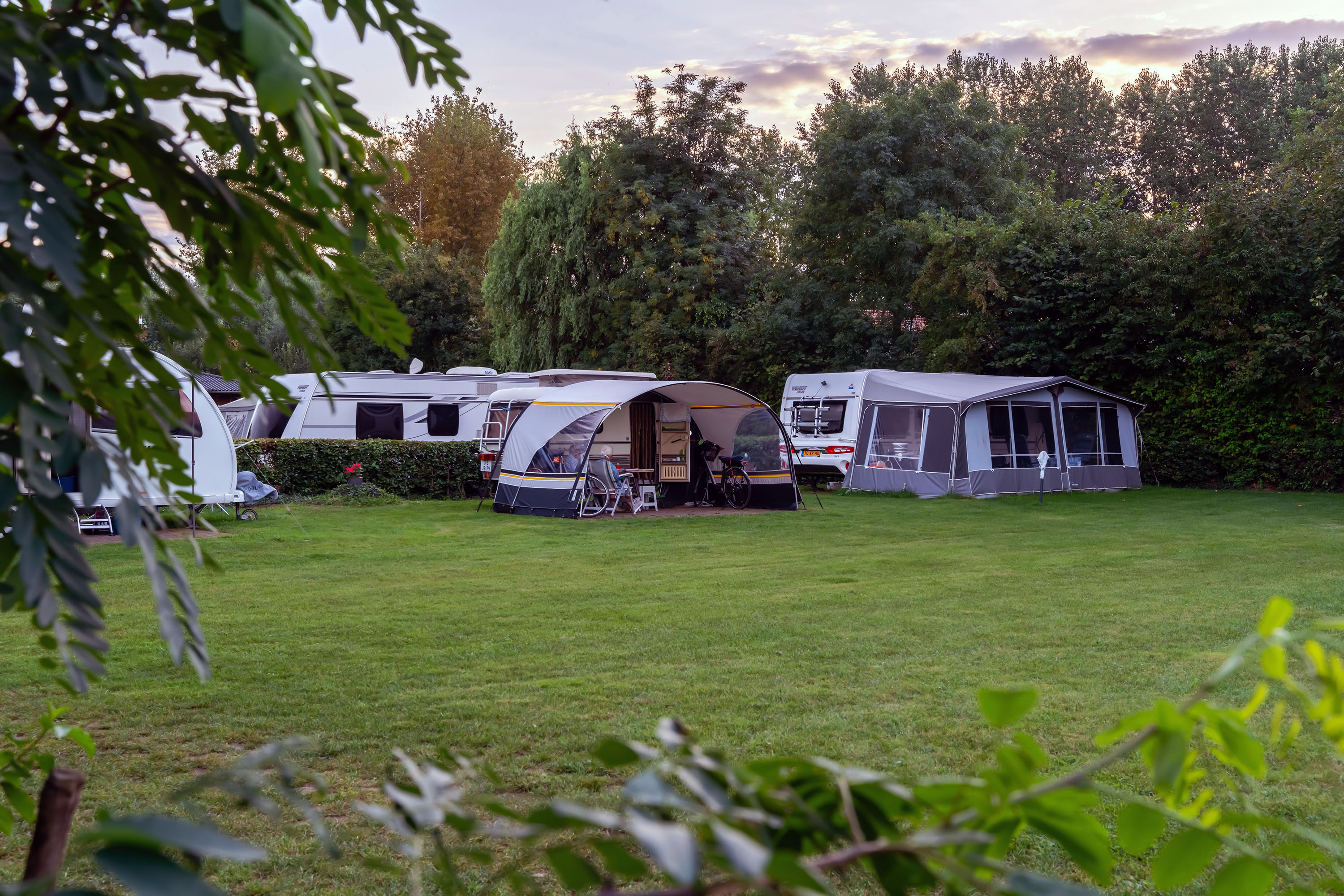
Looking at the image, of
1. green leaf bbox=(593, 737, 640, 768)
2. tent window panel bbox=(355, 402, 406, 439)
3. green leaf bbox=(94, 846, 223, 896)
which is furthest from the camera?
tent window panel bbox=(355, 402, 406, 439)

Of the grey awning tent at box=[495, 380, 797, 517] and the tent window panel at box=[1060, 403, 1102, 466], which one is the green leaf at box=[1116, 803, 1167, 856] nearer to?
the grey awning tent at box=[495, 380, 797, 517]

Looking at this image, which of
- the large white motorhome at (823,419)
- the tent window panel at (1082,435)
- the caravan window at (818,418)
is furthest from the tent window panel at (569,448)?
the tent window panel at (1082,435)

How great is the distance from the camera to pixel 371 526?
12.9 metres

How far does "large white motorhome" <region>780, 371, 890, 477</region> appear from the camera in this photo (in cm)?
1819

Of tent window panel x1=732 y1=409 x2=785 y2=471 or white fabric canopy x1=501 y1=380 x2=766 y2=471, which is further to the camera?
tent window panel x1=732 y1=409 x2=785 y2=471

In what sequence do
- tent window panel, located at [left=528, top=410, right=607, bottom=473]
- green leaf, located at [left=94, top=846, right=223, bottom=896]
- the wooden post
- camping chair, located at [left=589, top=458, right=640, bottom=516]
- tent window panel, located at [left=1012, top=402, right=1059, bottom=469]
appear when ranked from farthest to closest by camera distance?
tent window panel, located at [left=1012, top=402, right=1059, bottom=469]
camping chair, located at [left=589, top=458, right=640, bottom=516]
tent window panel, located at [left=528, top=410, right=607, bottom=473]
the wooden post
green leaf, located at [left=94, top=846, right=223, bottom=896]

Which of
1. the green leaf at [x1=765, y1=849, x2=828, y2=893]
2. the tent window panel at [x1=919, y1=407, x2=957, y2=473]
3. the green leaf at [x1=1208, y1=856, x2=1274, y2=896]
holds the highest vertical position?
the tent window panel at [x1=919, y1=407, x2=957, y2=473]

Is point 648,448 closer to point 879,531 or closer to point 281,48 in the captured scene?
point 879,531

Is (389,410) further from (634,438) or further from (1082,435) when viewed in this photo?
(1082,435)

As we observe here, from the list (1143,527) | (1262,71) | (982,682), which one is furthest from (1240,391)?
(1262,71)

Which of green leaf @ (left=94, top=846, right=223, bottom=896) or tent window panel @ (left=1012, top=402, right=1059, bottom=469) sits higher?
tent window panel @ (left=1012, top=402, right=1059, bottom=469)

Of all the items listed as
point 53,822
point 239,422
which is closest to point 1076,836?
point 53,822

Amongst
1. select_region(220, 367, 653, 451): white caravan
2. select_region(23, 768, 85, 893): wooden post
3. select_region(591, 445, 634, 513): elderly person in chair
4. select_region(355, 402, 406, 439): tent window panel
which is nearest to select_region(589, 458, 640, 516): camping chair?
select_region(591, 445, 634, 513): elderly person in chair

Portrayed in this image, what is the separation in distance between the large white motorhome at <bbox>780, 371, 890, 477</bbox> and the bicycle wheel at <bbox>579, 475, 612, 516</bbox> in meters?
4.19
